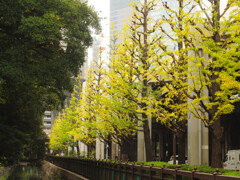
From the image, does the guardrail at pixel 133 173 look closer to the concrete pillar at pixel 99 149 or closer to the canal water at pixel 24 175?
the canal water at pixel 24 175

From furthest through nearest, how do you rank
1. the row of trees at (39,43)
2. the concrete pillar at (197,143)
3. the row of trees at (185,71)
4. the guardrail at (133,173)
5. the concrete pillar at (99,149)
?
the concrete pillar at (99,149), the concrete pillar at (197,143), the row of trees at (39,43), the row of trees at (185,71), the guardrail at (133,173)

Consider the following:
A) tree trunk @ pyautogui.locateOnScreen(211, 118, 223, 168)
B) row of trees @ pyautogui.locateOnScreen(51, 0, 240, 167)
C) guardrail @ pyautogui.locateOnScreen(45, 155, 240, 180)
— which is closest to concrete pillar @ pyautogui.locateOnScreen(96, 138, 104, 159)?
row of trees @ pyautogui.locateOnScreen(51, 0, 240, 167)

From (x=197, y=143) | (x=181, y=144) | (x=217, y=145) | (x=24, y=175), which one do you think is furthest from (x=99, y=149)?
(x=217, y=145)

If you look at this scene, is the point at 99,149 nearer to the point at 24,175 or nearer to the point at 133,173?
the point at 24,175

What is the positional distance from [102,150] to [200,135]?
25616mm

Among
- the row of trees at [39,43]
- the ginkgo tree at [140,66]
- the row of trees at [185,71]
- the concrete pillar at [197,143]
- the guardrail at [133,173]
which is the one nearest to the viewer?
the guardrail at [133,173]

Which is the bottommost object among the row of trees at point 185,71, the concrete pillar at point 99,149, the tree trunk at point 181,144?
the concrete pillar at point 99,149

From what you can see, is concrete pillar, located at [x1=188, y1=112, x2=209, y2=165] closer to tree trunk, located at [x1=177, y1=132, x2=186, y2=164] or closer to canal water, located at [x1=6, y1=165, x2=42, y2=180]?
tree trunk, located at [x1=177, y1=132, x2=186, y2=164]

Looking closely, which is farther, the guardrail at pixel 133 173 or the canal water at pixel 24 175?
the canal water at pixel 24 175

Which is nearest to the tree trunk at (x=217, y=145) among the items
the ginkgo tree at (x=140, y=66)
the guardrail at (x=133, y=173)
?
the guardrail at (x=133, y=173)

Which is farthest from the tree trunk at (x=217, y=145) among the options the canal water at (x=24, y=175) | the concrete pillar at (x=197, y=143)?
the canal water at (x=24, y=175)

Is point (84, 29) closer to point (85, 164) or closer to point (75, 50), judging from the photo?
point (75, 50)

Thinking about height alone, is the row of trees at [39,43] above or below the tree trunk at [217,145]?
above

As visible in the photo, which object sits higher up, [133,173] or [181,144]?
[181,144]
